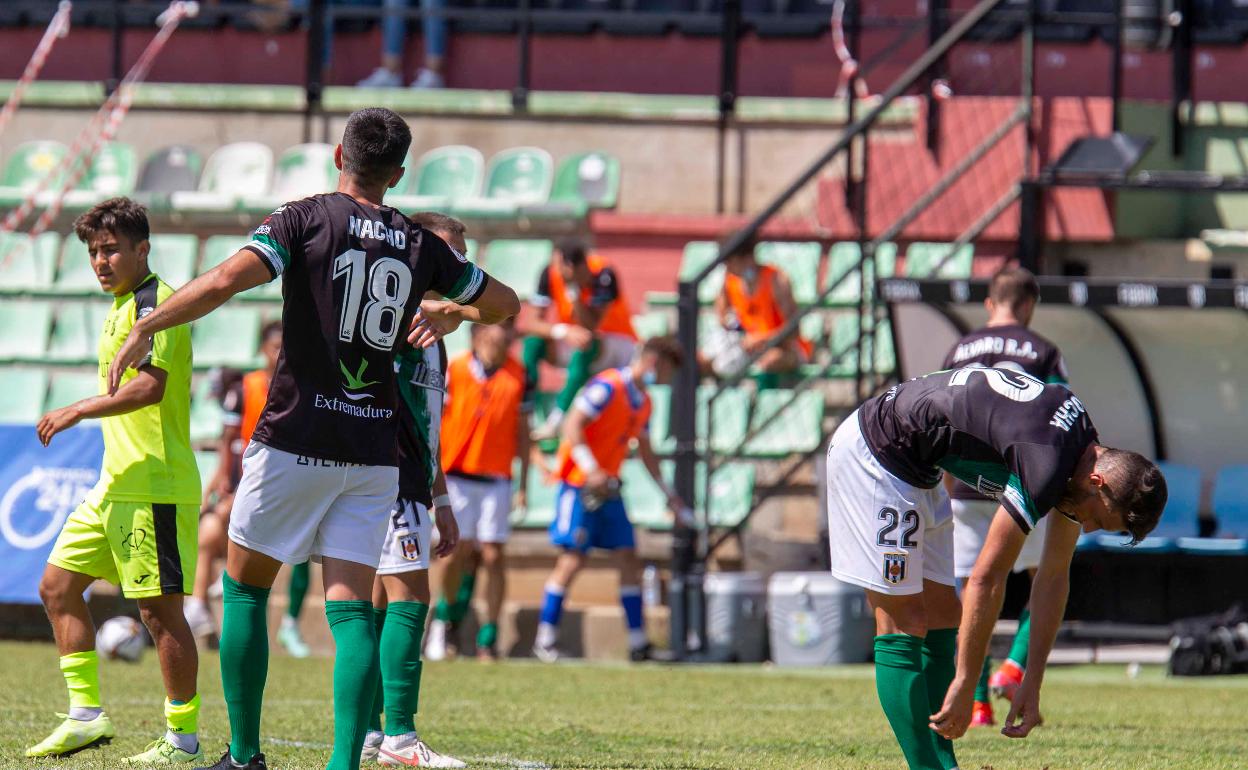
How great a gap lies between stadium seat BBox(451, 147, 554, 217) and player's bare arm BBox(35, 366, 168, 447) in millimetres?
9407

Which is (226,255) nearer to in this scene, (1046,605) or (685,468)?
(685,468)

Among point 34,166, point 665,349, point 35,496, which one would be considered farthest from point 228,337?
point 665,349

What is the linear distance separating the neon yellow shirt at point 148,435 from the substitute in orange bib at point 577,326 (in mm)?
6132

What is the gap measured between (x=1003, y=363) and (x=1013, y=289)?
472 millimetres

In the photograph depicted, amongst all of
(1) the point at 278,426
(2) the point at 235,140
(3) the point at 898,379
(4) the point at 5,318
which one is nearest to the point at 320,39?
(2) the point at 235,140

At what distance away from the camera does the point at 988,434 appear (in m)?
5.08

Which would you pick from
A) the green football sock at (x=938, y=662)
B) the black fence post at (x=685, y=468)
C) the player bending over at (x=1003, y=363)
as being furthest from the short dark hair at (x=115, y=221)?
the black fence post at (x=685, y=468)

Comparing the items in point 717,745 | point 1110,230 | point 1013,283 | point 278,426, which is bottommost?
point 717,745

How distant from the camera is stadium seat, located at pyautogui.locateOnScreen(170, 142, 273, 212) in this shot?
16.0 m

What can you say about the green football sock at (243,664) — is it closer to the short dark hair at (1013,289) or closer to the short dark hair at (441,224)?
the short dark hair at (441,224)

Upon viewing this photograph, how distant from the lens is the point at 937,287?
10664 millimetres

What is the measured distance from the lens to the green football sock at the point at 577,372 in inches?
509

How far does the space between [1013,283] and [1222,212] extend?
6925 millimetres

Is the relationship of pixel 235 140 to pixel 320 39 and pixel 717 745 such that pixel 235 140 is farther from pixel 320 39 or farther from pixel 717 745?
pixel 717 745
